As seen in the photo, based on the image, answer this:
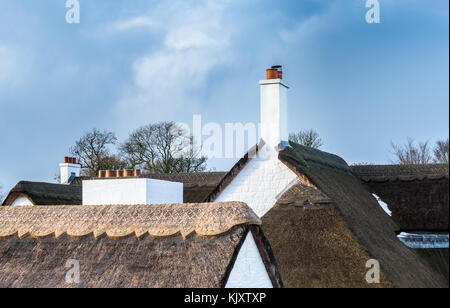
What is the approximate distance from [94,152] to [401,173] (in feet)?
86.0

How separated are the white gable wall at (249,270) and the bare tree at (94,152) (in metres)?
27.7

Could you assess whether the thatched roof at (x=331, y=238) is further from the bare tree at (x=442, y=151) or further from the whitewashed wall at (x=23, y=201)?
the whitewashed wall at (x=23, y=201)

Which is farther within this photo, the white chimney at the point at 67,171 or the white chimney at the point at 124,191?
the white chimney at the point at 67,171

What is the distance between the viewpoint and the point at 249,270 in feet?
32.1

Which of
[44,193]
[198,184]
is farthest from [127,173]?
[198,184]

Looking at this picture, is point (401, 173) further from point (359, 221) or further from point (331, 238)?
point (331, 238)

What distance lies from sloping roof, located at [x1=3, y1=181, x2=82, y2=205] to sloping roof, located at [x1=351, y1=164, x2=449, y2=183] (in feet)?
Answer: 43.0

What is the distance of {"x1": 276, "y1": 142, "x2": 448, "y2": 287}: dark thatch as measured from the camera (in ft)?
34.9

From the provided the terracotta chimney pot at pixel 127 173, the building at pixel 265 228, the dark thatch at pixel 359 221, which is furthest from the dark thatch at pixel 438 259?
the terracotta chimney pot at pixel 127 173

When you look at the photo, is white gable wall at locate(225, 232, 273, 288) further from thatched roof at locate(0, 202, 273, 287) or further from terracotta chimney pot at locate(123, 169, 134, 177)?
terracotta chimney pot at locate(123, 169, 134, 177)

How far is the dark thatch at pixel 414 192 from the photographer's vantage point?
492 inches

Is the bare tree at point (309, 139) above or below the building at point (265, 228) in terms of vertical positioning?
above
